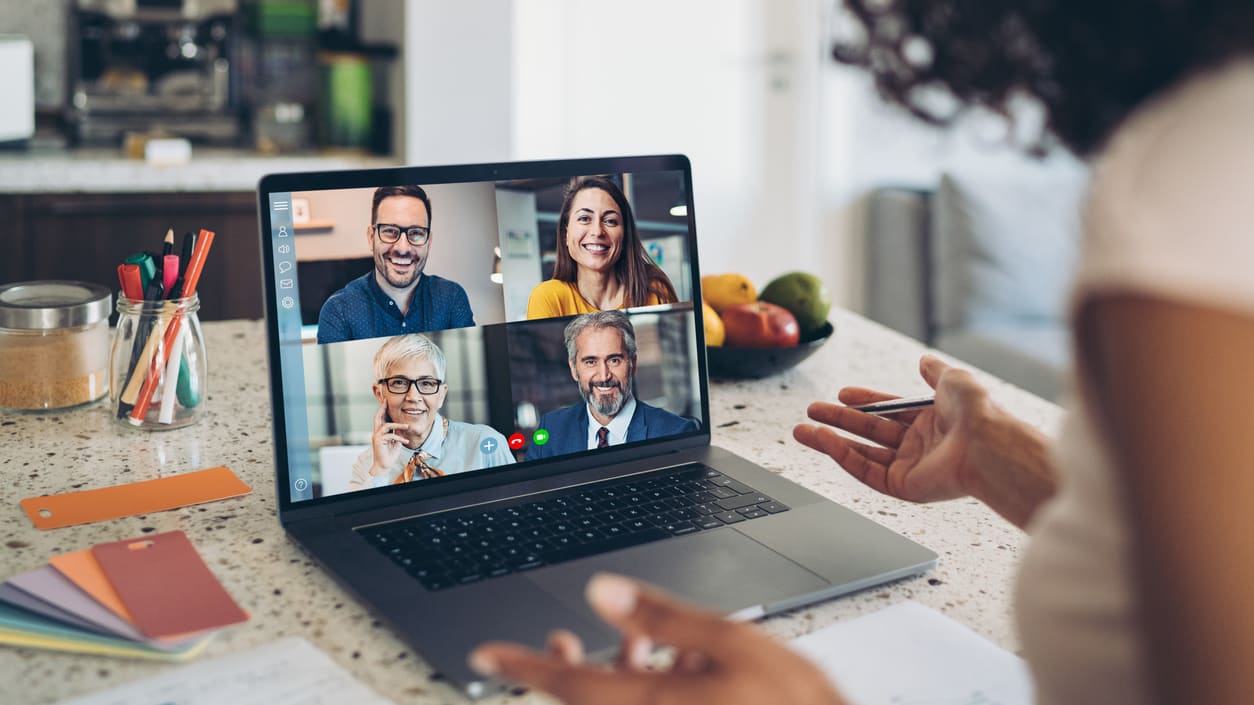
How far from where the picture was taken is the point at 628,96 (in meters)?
4.12

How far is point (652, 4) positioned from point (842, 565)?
11.2 ft

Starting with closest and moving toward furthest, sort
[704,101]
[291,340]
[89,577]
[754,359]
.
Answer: [89,577] → [291,340] → [754,359] → [704,101]

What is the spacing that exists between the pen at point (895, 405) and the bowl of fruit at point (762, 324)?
36 cm

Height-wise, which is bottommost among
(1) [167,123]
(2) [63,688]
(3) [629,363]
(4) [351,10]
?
(2) [63,688]

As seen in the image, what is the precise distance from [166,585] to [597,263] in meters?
0.47

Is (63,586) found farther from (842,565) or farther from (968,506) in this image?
(968,506)

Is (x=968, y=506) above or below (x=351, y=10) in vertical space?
below

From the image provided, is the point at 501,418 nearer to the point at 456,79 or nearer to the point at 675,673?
the point at 675,673

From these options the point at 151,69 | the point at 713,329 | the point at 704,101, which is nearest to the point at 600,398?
the point at 713,329

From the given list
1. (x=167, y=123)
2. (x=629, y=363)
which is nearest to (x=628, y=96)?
(x=167, y=123)

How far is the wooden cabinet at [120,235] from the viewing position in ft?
9.11

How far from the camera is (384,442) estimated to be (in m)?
1.00

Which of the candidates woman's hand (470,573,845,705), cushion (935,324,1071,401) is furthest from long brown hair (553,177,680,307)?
cushion (935,324,1071,401)

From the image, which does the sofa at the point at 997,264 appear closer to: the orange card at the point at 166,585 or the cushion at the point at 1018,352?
the cushion at the point at 1018,352
